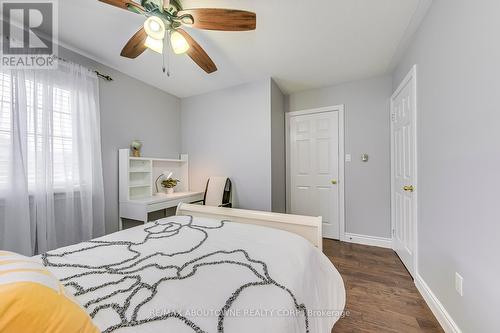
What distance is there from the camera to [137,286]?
0.76m

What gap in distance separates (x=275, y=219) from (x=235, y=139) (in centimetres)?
172

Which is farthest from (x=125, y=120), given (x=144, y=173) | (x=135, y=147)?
(x=144, y=173)

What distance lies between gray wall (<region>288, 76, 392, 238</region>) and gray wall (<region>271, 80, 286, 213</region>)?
78cm

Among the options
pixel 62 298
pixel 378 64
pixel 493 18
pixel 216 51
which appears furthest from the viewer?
pixel 378 64

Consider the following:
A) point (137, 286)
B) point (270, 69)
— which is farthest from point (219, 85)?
point (137, 286)

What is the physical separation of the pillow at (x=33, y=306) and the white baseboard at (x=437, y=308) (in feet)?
6.42

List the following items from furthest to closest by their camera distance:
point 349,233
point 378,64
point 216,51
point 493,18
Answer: point 349,233 → point 378,64 → point 216,51 → point 493,18

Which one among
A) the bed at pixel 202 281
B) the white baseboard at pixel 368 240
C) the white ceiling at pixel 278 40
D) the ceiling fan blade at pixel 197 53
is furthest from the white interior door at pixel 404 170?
the ceiling fan blade at pixel 197 53

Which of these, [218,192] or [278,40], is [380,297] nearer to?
[218,192]

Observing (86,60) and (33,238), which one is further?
(86,60)

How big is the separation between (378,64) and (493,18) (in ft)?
5.16

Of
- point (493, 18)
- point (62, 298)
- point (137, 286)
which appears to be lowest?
point (137, 286)

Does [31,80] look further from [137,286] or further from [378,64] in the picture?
[378,64]

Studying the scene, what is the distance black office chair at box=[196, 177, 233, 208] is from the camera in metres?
2.97
